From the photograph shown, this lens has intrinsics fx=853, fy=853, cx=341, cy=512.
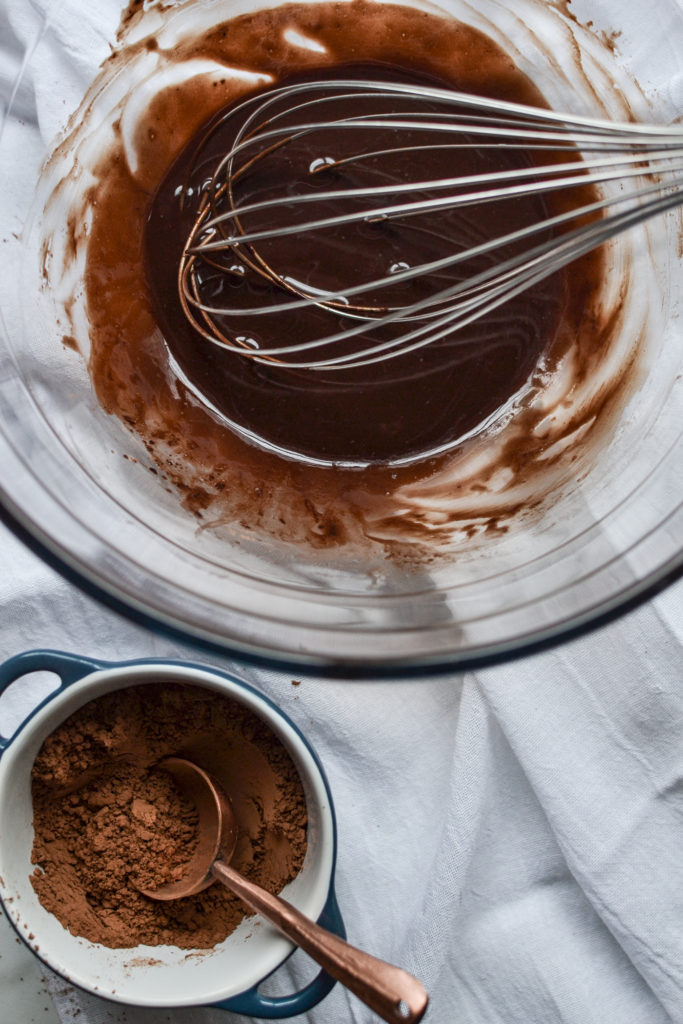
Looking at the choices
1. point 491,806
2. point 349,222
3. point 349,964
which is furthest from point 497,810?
point 349,222

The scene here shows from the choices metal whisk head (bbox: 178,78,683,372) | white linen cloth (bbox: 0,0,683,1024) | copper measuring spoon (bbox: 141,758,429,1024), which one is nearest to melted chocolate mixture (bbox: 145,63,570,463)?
metal whisk head (bbox: 178,78,683,372)

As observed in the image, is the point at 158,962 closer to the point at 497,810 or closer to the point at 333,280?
the point at 497,810

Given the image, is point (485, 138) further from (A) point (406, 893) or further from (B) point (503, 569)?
(A) point (406, 893)

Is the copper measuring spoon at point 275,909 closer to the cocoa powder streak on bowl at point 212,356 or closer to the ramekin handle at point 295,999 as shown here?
the ramekin handle at point 295,999

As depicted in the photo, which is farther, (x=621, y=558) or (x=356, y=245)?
(x=356, y=245)

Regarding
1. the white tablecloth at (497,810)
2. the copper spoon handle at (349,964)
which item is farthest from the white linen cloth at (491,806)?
the copper spoon handle at (349,964)

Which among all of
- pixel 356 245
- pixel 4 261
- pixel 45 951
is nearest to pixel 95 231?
pixel 4 261
